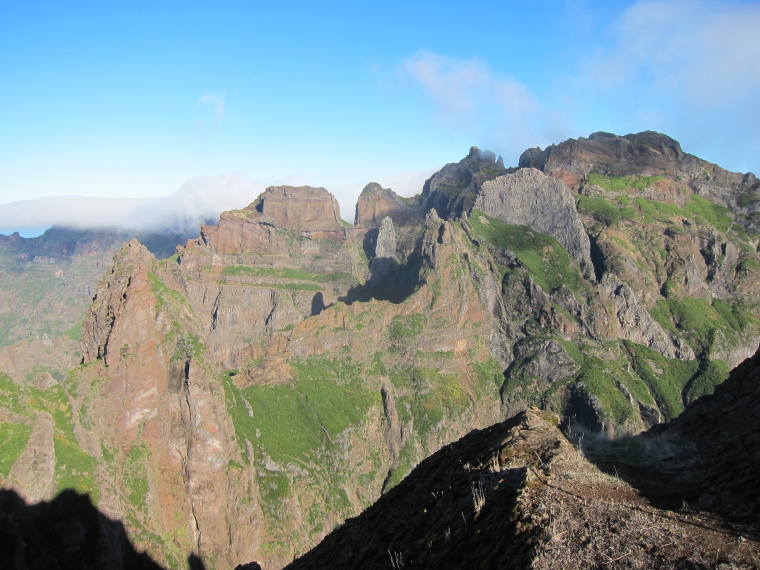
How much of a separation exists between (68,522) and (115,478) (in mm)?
7368

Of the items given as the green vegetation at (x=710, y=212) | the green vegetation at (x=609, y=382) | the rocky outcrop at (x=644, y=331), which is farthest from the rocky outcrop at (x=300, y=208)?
the green vegetation at (x=710, y=212)

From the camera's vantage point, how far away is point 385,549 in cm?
1162

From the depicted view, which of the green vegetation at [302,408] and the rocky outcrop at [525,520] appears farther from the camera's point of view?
the green vegetation at [302,408]

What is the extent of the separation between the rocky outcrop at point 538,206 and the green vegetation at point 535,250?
2.61 meters

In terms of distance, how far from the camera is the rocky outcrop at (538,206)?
14662cm

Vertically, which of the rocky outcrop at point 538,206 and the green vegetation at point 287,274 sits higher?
the rocky outcrop at point 538,206

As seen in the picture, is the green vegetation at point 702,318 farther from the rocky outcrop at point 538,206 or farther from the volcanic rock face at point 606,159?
the volcanic rock face at point 606,159

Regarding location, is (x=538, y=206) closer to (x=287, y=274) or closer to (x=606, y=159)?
(x=606, y=159)

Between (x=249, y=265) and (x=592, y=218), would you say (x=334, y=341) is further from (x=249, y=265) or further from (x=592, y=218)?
(x=592, y=218)

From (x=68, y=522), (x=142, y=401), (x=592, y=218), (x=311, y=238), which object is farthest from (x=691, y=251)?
(x=68, y=522)

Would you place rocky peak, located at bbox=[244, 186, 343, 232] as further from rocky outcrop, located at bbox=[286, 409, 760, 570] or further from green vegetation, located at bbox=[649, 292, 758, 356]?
rocky outcrop, located at bbox=[286, 409, 760, 570]

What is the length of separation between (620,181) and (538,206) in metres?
31.6

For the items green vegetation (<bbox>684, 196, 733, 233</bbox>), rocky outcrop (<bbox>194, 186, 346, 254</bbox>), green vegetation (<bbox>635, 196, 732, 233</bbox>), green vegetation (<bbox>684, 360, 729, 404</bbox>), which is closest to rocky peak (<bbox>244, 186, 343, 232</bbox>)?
rocky outcrop (<bbox>194, 186, 346, 254</bbox>)

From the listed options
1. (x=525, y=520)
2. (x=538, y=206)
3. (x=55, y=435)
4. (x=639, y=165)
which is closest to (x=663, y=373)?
(x=538, y=206)
